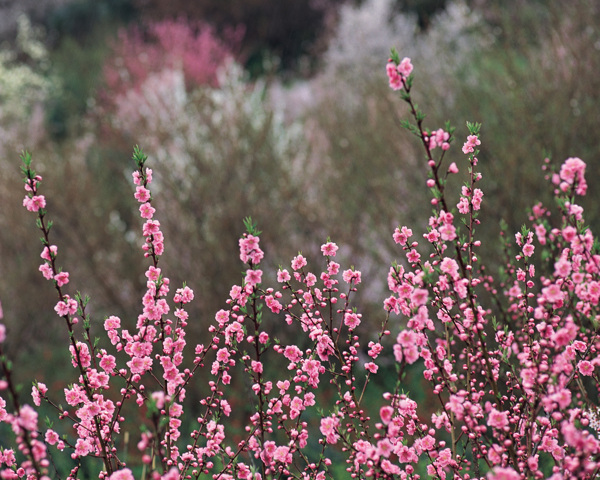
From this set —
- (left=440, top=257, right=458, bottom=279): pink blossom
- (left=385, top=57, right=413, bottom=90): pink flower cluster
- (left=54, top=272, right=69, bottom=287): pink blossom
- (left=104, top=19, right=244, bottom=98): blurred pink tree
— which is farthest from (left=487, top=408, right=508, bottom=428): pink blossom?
(left=104, top=19, right=244, bottom=98): blurred pink tree

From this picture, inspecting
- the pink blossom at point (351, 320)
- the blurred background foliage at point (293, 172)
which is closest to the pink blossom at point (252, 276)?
the pink blossom at point (351, 320)

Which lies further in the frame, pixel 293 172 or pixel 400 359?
pixel 293 172

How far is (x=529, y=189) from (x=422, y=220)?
1.08 meters

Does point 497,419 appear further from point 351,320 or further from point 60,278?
point 60,278

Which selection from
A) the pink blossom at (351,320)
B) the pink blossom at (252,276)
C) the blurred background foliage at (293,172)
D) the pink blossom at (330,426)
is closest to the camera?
the pink blossom at (252,276)

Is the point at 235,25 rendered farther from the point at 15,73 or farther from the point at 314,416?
the point at 314,416

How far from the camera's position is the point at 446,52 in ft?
21.4

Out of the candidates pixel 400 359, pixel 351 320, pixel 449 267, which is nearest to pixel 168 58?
pixel 351 320

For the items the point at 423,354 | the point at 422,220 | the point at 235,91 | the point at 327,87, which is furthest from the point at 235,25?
the point at 423,354

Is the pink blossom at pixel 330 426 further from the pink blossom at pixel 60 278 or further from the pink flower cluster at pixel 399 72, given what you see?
the pink flower cluster at pixel 399 72

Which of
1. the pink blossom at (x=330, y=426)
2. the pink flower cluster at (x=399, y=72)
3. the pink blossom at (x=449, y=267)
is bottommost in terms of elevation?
the pink blossom at (x=330, y=426)

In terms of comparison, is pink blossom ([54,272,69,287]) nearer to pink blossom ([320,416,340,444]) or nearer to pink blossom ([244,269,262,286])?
pink blossom ([244,269,262,286])

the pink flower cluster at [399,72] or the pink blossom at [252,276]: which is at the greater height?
the pink flower cluster at [399,72]

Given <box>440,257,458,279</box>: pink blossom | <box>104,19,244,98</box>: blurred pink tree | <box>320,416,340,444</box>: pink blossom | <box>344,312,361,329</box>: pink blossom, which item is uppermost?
<box>104,19,244,98</box>: blurred pink tree
